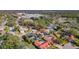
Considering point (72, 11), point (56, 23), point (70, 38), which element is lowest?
point (70, 38)
